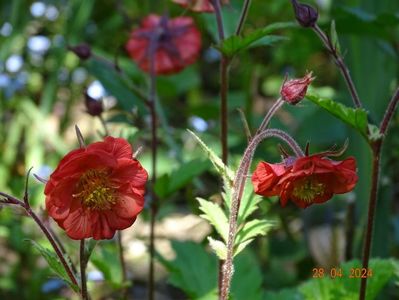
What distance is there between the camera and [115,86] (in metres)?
2.24

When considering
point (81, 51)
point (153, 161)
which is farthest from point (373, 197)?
point (81, 51)

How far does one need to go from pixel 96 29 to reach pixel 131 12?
0.58ft

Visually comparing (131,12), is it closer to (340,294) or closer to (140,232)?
(140,232)

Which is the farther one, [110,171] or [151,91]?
[151,91]

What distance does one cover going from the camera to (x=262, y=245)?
241 cm

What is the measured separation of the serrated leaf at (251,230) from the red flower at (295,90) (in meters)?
0.22

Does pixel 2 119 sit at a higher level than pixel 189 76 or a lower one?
lower

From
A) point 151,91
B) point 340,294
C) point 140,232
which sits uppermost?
point 151,91

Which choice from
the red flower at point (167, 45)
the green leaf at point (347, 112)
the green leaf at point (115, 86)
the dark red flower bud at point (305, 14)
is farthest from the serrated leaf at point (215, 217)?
the green leaf at point (115, 86)

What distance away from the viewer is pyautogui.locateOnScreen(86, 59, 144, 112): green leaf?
218cm

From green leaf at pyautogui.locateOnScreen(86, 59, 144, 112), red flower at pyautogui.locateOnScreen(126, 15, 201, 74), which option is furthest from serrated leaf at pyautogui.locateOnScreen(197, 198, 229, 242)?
green leaf at pyautogui.locateOnScreen(86, 59, 144, 112)

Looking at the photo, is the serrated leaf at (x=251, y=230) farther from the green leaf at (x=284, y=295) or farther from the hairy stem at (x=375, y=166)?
the green leaf at (x=284, y=295)

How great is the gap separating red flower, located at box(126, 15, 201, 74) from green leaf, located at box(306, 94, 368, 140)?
779 mm

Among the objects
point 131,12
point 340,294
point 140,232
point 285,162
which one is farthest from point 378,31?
point 131,12
